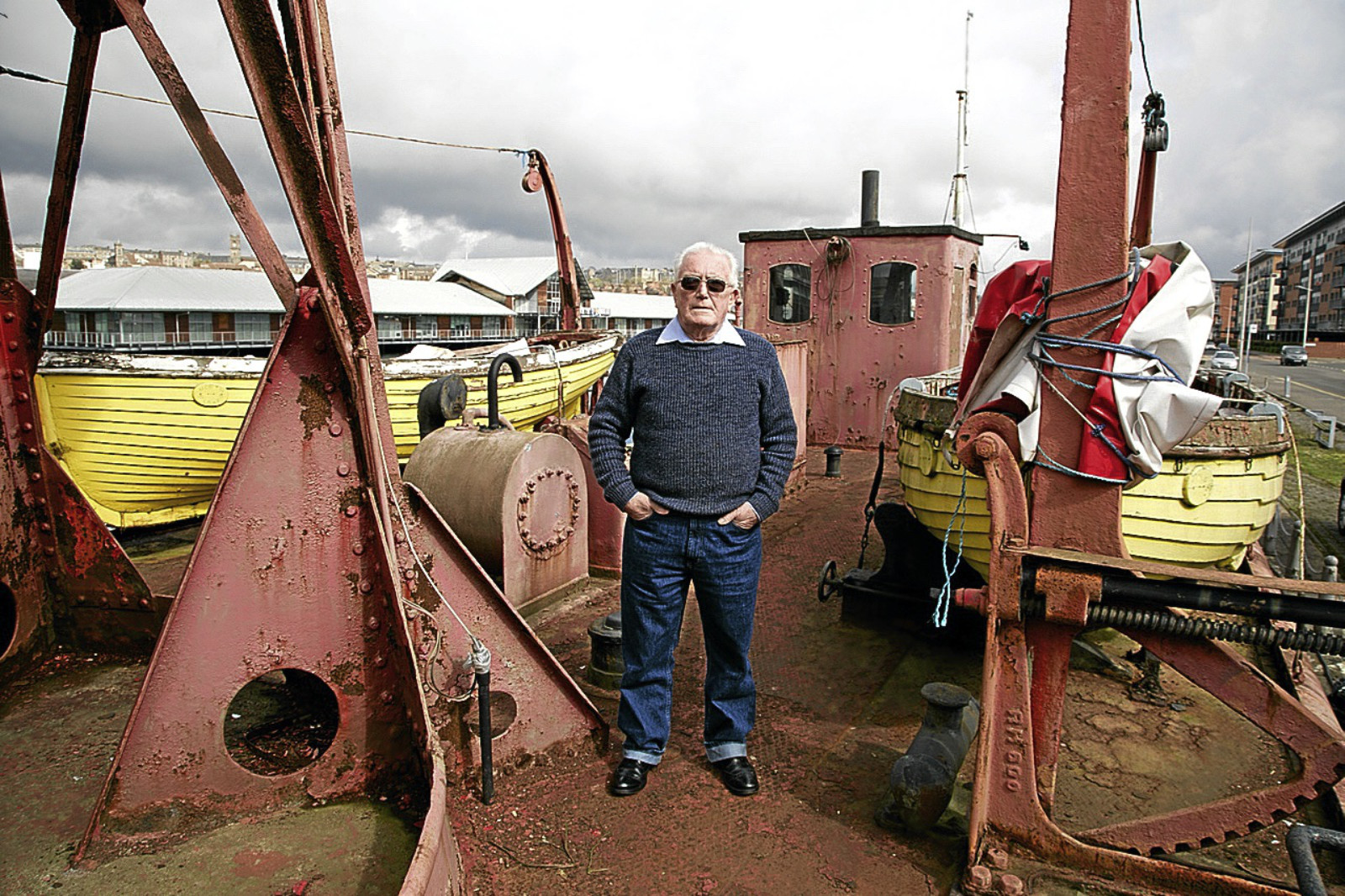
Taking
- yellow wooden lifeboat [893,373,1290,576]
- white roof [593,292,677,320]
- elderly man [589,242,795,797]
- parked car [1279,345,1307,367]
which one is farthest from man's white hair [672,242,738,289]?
white roof [593,292,677,320]

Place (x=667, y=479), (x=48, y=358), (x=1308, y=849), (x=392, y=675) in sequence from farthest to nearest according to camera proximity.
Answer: (x=48, y=358)
(x=667, y=479)
(x=392, y=675)
(x=1308, y=849)

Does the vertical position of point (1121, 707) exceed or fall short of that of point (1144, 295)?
it falls short

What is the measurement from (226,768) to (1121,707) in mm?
3921

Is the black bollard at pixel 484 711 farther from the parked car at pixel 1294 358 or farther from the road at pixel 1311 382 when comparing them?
the parked car at pixel 1294 358

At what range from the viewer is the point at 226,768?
274 cm

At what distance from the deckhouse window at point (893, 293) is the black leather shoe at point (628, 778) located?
8.54m

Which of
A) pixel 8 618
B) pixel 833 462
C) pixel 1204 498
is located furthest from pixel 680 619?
pixel 833 462

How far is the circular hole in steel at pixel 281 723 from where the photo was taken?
3318 millimetres

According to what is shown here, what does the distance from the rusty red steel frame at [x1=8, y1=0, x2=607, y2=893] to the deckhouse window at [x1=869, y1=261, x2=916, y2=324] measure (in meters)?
8.62

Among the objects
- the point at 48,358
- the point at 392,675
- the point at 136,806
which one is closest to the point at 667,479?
the point at 392,675

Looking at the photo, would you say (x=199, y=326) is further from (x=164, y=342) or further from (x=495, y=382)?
(x=495, y=382)

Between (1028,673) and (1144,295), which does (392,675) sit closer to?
(1028,673)

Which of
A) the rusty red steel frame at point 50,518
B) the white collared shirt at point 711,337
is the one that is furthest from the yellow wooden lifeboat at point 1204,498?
the rusty red steel frame at point 50,518

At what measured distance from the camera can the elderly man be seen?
311 centimetres
